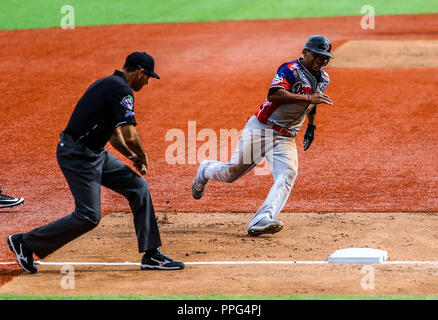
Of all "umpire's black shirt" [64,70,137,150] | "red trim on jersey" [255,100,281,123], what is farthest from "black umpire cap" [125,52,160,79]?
"red trim on jersey" [255,100,281,123]

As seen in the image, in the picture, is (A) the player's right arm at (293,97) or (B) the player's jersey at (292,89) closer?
(A) the player's right arm at (293,97)

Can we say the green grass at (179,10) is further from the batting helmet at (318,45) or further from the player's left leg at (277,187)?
the batting helmet at (318,45)

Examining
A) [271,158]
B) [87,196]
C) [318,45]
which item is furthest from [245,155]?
[87,196]

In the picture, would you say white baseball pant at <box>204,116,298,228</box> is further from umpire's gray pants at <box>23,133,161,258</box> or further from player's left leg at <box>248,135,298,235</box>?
umpire's gray pants at <box>23,133,161,258</box>

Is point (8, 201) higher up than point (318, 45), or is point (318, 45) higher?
point (318, 45)

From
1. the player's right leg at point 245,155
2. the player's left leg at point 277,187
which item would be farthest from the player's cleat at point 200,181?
the player's left leg at point 277,187

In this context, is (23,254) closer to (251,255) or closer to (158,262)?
(158,262)

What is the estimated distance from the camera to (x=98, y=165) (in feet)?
21.7

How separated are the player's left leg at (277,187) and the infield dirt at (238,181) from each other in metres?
0.18

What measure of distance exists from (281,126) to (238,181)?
308cm

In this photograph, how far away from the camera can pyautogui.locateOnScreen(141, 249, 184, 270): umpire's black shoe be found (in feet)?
22.1

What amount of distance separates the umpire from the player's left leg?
128cm

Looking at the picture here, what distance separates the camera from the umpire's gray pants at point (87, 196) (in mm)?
6523

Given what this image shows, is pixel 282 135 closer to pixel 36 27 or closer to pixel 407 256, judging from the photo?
pixel 407 256
